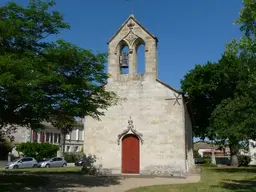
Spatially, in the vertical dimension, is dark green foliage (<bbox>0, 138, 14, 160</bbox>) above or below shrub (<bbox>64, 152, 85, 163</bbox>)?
above

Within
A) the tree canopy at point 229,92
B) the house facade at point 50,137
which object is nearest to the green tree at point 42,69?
the tree canopy at point 229,92

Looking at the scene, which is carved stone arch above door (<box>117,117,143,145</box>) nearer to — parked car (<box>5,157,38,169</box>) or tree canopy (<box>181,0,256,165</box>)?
tree canopy (<box>181,0,256,165</box>)

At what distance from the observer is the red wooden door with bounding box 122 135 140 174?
65.9 feet

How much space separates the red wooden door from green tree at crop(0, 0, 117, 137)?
6884 millimetres

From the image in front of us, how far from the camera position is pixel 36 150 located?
48688mm

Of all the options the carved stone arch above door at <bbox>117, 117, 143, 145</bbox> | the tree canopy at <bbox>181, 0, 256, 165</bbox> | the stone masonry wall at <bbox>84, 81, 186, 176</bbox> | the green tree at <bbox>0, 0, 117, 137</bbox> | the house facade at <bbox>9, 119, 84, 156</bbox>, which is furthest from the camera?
the house facade at <bbox>9, 119, 84, 156</bbox>

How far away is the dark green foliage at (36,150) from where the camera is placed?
47906mm

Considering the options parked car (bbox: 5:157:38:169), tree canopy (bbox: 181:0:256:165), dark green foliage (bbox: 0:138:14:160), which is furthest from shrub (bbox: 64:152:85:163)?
tree canopy (bbox: 181:0:256:165)

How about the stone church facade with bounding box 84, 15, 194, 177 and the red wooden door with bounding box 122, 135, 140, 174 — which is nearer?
the stone church facade with bounding box 84, 15, 194, 177

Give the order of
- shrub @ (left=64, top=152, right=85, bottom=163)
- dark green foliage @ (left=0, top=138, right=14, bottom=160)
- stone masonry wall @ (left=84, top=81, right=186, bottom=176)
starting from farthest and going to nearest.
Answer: shrub @ (left=64, top=152, right=85, bottom=163), dark green foliage @ (left=0, top=138, right=14, bottom=160), stone masonry wall @ (left=84, top=81, right=186, bottom=176)

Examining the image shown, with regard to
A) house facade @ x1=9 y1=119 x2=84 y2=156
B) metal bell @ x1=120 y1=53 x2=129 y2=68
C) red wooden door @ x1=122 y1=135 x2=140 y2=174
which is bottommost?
red wooden door @ x1=122 y1=135 x2=140 y2=174

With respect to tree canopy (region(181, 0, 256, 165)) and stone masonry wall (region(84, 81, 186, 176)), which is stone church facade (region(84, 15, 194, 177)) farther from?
tree canopy (region(181, 0, 256, 165))

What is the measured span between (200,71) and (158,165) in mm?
16207

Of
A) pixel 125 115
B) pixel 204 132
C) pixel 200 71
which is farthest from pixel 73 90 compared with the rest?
pixel 204 132
